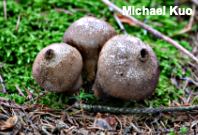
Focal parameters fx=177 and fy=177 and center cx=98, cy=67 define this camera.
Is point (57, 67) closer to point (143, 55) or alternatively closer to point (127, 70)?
point (127, 70)

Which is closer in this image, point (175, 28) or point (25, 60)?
point (25, 60)

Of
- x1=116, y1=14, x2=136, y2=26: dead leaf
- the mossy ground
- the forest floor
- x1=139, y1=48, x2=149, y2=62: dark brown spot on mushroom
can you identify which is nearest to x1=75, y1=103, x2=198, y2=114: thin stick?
the forest floor

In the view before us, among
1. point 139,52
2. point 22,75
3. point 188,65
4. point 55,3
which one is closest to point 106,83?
point 139,52

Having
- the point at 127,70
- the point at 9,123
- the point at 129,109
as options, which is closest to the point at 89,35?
the point at 127,70

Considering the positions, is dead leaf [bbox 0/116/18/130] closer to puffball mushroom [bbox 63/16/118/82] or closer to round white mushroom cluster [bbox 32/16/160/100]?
round white mushroom cluster [bbox 32/16/160/100]

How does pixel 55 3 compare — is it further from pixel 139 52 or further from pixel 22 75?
pixel 139 52
